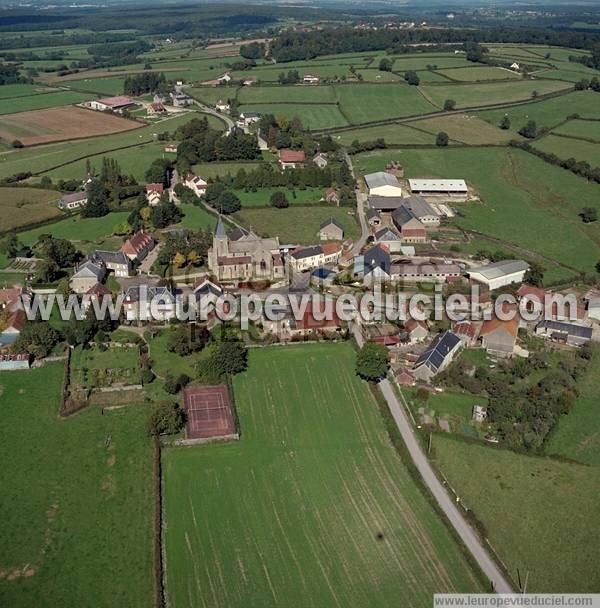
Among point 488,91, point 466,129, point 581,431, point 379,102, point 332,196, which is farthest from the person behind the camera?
point 488,91

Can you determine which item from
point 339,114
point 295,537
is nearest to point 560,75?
point 339,114

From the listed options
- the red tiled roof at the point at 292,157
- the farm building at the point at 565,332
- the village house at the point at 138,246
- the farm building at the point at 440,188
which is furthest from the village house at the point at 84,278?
the farm building at the point at 440,188

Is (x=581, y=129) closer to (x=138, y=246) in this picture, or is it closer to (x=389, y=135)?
(x=389, y=135)

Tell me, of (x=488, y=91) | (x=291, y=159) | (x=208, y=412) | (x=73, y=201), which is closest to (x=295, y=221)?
(x=291, y=159)

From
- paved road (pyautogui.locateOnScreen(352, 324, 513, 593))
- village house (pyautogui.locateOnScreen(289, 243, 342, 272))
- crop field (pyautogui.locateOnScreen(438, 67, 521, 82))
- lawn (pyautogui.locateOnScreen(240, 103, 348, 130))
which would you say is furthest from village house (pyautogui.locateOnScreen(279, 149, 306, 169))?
crop field (pyautogui.locateOnScreen(438, 67, 521, 82))

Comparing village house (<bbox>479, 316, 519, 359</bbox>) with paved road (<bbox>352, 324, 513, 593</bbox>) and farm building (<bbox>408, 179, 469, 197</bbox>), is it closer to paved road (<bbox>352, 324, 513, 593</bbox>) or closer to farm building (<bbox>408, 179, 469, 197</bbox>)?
paved road (<bbox>352, 324, 513, 593</bbox>)
